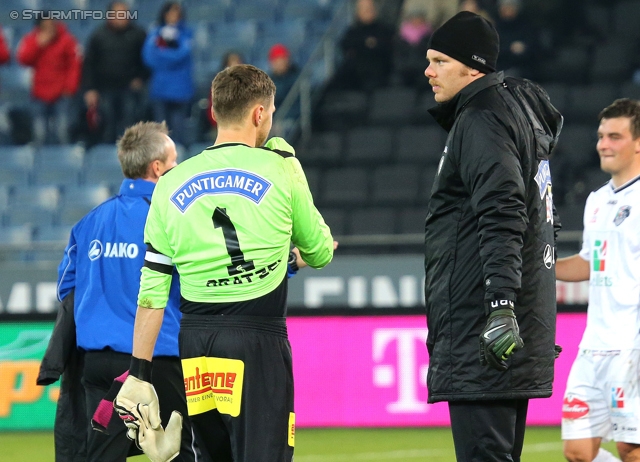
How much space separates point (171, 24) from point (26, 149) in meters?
3.01

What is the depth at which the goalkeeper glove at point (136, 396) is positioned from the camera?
444cm

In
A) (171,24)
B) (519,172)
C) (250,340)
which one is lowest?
(250,340)

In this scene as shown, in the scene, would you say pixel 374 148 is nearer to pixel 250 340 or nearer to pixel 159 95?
pixel 159 95

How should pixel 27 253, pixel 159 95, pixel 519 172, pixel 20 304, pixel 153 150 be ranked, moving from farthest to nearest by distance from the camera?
pixel 159 95 → pixel 27 253 → pixel 20 304 → pixel 153 150 → pixel 519 172

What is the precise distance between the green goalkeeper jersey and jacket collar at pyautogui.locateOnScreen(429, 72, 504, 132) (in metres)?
0.63

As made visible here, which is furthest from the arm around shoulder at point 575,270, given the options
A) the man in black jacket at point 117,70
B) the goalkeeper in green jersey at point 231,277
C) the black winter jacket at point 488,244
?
the man in black jacket at point 117,70

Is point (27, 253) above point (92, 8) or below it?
below

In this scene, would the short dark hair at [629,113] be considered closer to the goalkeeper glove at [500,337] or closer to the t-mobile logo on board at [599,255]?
the t-mobile logo on board at [599,255]

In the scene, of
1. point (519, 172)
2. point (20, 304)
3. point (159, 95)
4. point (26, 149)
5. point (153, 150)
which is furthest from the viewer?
point (26, 149)

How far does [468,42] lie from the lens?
174 inches

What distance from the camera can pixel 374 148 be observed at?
14016 mm

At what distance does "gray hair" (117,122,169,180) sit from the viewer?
218 inches

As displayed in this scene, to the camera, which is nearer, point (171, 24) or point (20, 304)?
point (20, 304)

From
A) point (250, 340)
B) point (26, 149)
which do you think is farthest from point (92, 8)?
point (250, 340)
